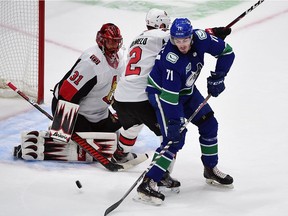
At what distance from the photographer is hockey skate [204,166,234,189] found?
166 inches

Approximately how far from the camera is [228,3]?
7.14m

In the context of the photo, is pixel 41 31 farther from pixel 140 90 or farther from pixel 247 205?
pixel 247 205

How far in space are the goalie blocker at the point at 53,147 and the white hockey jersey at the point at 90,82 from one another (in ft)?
0.68

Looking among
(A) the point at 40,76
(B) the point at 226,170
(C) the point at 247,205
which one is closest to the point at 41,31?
(A) the point at 40,76

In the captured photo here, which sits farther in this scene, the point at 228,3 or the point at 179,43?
the point at 228,3

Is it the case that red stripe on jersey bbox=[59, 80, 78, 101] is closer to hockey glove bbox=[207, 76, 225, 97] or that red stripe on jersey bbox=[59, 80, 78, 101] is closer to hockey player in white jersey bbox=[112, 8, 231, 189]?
hockey player in white jersey bbox=[112, 8, 231, 189]

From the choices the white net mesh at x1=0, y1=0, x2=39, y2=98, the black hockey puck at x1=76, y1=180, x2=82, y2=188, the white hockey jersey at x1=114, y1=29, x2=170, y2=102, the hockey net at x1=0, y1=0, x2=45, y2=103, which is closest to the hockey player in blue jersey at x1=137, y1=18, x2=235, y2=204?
the white hockey jersey at x1=114, y1=29, x2=170, y2=102

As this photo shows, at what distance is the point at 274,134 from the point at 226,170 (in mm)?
564

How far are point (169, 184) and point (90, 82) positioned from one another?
0.80 metres

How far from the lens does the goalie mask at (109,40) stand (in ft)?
14.8

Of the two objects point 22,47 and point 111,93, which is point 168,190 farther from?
point 22,47

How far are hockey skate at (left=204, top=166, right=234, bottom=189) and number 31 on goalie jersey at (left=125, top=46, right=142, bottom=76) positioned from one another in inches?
26.1

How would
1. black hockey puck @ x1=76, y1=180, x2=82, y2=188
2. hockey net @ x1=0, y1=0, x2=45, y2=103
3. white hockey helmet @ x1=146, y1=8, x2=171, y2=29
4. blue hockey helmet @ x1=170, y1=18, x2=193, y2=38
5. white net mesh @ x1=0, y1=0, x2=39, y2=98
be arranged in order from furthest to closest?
white net mesh @ x1=0, y1=0, x2=39, y2=98, hockey net @ x1=0, y1=0, x2=45, y2=103, white hockey helmet @ x1=146, y1=8, x2=171, y2=29, black hockey puck @ x1=76, y1=180, x2=82, y2=188, blue hockey helmet @ x1=170, y1=18, x2=193, y2=38

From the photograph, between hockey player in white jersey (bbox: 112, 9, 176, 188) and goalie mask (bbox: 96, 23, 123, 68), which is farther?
goalie mask (bbox: 96, 23, 123, 68)
